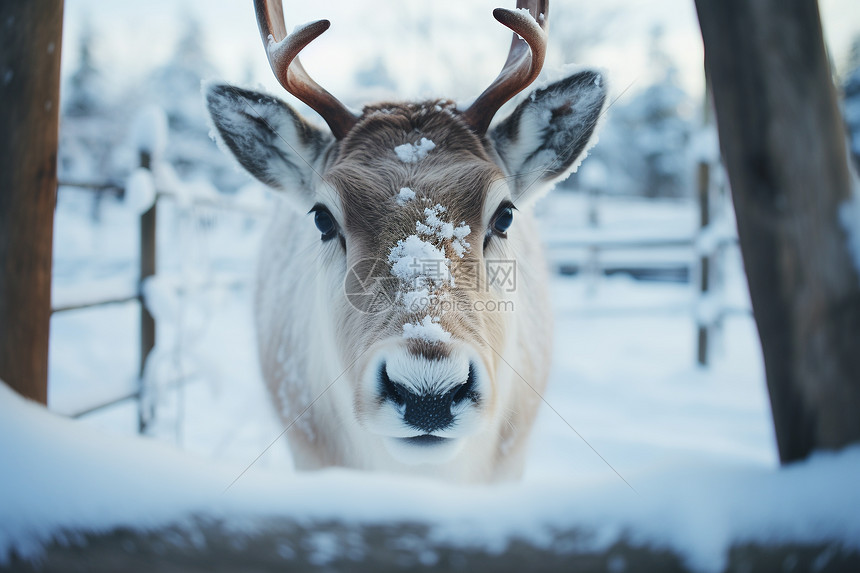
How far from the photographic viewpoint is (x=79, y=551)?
79 centimetres

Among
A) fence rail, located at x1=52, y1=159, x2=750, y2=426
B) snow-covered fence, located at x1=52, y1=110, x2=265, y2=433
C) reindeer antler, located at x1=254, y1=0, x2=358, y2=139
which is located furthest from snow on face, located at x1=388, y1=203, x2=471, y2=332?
snow-covered fence, located at x1=52, y1=110, x2=265, y2=433

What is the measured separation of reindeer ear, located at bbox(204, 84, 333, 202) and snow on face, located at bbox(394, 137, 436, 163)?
0.62 m

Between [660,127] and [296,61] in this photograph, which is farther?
[660,127]

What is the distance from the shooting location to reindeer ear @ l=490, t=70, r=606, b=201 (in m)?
2.47

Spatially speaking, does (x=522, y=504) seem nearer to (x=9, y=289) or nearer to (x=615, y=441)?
(x=9, y=289)

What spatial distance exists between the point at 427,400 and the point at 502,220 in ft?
3.82

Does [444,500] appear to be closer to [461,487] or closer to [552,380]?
[461,487]

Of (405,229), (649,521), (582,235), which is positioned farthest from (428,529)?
(582,235)

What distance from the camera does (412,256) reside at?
1.92 meters

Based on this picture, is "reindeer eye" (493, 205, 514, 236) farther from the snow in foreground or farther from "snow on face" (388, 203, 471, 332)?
the snow in foreground

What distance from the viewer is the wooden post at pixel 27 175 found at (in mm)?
1313

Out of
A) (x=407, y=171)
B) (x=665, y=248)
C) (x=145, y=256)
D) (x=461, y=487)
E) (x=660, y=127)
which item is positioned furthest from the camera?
(x=660, y=127)

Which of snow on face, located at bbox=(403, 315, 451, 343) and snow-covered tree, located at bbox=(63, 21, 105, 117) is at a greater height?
snow-covered tree, located at bbox=(63, 21, 105, 117)

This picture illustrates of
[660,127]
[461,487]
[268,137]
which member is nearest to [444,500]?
[461,487]
